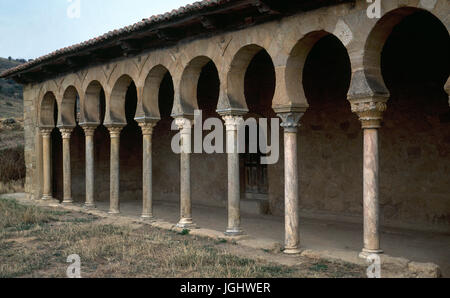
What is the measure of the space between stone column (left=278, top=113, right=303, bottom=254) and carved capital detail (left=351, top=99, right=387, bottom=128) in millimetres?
1386

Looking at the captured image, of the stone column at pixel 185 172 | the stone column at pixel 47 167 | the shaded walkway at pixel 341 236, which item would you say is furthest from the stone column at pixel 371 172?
the stone column at pixel 47 167

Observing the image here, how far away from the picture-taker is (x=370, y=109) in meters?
7.36

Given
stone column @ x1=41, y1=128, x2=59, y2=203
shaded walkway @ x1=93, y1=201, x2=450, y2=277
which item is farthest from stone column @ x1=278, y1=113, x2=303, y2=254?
stone column @ x1=41, y1=128, x2=59, y2=203

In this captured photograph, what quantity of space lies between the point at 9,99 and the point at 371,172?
4034 cm

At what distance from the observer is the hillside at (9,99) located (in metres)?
36.3

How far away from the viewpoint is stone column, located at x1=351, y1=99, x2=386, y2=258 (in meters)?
7.35

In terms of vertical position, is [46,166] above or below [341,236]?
above

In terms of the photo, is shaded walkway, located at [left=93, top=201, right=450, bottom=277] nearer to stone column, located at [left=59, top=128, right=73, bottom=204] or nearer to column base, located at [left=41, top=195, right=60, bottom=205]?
stone column, located at [left=59, top=128, right=73, bottom=204]

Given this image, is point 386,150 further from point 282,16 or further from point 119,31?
point 119,31

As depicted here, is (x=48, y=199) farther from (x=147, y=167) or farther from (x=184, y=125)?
(x=184, y=125)

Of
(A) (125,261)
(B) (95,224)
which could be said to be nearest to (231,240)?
(A) (125,261)

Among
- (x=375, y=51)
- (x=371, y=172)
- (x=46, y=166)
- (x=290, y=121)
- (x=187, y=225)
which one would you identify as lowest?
(x=187, y=225)

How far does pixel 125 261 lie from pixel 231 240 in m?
2.35

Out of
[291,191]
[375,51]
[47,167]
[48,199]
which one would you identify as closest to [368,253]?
[291,191]
